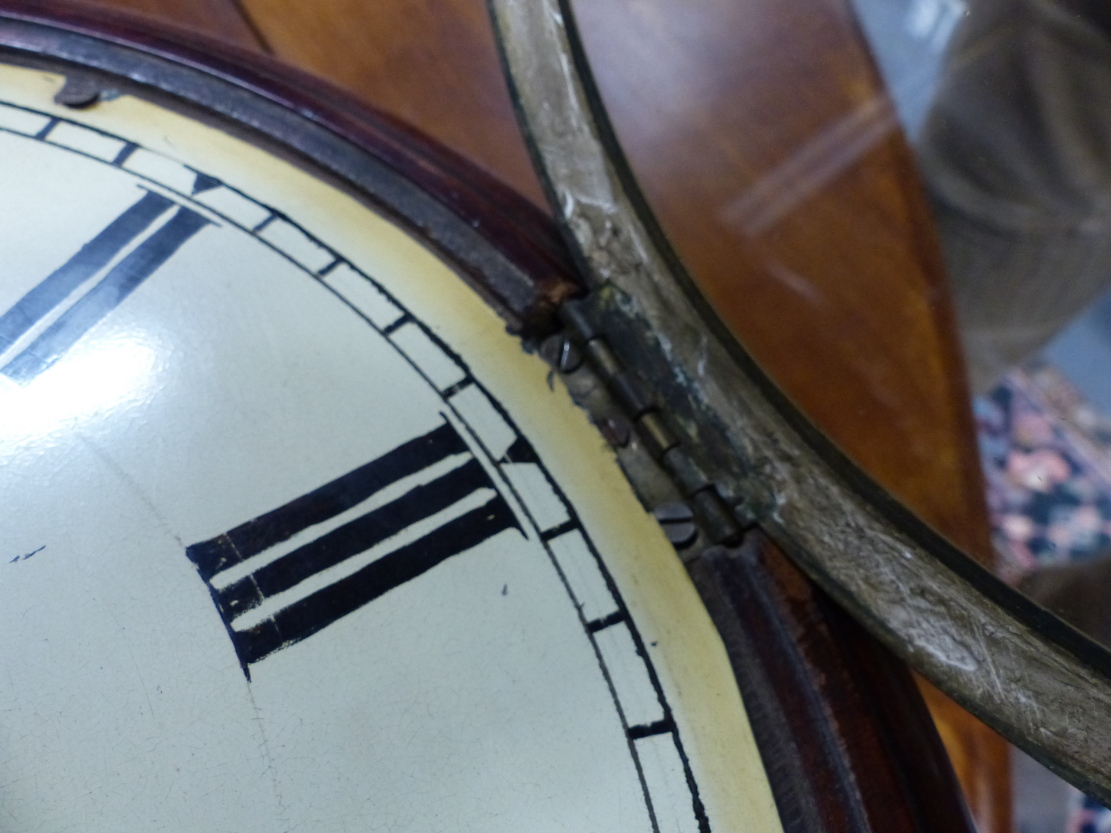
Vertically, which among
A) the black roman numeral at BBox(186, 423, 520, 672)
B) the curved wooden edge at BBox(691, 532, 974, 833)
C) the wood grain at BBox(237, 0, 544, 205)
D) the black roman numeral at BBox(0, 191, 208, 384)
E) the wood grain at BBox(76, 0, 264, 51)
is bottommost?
the curved wooden edge at BBox(691, 532, 974, 833)

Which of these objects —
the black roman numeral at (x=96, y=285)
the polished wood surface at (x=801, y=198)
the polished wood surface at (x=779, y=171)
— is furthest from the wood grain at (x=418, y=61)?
the black roman numeral at (x=96, y=285)

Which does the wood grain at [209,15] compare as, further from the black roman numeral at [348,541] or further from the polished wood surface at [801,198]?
the black roman numeral at [348,541]

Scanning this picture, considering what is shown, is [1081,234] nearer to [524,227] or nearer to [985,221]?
[985,221]

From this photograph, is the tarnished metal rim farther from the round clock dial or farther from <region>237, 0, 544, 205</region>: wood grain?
<region>237, 0, 544, 205</region>: wood grain

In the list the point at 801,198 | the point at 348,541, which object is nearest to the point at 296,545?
the point at 348,541

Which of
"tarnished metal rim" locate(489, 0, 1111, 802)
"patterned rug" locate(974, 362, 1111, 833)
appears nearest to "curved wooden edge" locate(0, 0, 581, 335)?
"tarnished metal rim" locate(489, 0, 1111, 802)

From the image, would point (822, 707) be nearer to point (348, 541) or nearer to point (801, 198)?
point (348, 541)
